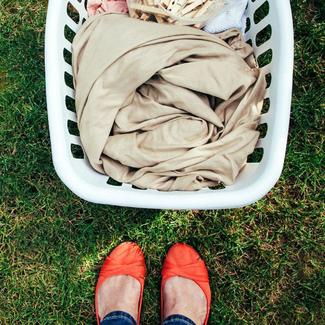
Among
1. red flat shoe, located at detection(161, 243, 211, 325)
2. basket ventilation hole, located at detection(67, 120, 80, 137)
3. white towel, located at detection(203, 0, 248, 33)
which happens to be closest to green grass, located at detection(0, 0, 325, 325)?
red flat shoe, located at detection(161, 243, 211, 325)

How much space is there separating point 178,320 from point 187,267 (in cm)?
17

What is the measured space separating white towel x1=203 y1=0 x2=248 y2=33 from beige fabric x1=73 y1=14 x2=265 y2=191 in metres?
0.09

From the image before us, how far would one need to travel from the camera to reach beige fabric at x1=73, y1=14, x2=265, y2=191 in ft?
4.28

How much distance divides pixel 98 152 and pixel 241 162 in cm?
39

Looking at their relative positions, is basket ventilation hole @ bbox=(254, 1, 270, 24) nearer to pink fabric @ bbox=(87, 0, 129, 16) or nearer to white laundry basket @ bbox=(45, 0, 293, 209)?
white laundry basket @ bbox=(45, 0, 293, 209)

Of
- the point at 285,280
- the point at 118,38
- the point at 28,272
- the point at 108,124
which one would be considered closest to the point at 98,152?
the point at 108,124

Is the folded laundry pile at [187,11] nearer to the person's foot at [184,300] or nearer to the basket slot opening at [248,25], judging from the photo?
the basket slot opening at [248,25]

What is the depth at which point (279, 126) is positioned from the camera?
3.96 feet

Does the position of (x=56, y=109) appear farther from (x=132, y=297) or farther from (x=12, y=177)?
(x=132, y=297)

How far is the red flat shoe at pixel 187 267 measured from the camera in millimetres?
1616

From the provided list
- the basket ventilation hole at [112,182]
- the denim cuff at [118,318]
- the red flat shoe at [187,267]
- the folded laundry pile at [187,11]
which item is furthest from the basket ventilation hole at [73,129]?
the denim cuff at [118,318]

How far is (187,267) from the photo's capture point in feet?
5.32

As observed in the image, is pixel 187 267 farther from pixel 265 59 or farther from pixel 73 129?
pixel 265 59

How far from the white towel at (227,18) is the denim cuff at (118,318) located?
0.96 meters
